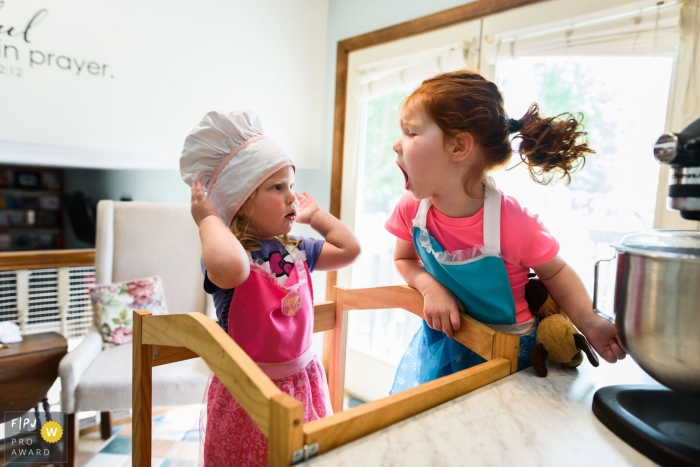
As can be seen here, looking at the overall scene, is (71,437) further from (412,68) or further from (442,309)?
(412,68)

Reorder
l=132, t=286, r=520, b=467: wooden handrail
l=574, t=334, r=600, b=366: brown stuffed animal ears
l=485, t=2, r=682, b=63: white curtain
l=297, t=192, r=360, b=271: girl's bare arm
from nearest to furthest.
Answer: l=132, t=286, r=520, b=467: wooden handrail → l=574, t=334, r=600, b=366: brown stuffed animal ears → l=297, t=192, r=360, b=271: girl's bare arm → l=485, t=2, r=682, b=63: white curtain

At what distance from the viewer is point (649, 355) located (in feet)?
1.61

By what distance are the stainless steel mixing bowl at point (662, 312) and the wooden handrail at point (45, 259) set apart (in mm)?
2087

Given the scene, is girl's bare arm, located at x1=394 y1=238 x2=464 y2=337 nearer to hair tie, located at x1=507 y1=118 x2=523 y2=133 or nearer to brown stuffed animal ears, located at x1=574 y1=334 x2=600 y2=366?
brown stuffed animal ears, located at x1=574 y1=334 x2=600 y2=366

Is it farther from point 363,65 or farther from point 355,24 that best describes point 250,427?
point 355,24

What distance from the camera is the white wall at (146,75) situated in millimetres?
1664

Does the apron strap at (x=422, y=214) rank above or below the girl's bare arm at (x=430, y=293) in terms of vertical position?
above

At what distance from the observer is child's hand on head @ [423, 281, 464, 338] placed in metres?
0.77

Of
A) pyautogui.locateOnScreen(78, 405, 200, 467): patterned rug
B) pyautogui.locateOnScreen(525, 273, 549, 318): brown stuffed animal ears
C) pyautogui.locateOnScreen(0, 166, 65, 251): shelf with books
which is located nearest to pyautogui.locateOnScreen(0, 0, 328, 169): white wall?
pyautogui.locateOnScreen(0, 166, 65, 251): shelf with books

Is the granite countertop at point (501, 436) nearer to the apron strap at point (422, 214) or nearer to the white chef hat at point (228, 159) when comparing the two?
the apron strap at point (422, 214)

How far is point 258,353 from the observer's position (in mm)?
850

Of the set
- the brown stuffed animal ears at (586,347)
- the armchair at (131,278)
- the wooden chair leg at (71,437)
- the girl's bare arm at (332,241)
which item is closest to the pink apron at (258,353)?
the girl's bare arm at (332,241)

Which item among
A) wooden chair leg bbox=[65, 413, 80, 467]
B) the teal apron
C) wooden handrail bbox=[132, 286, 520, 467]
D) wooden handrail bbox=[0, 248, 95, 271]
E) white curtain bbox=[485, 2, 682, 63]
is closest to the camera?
wooden handrail bbox=[132, 286, 520, 467]

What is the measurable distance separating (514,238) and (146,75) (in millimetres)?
1783
